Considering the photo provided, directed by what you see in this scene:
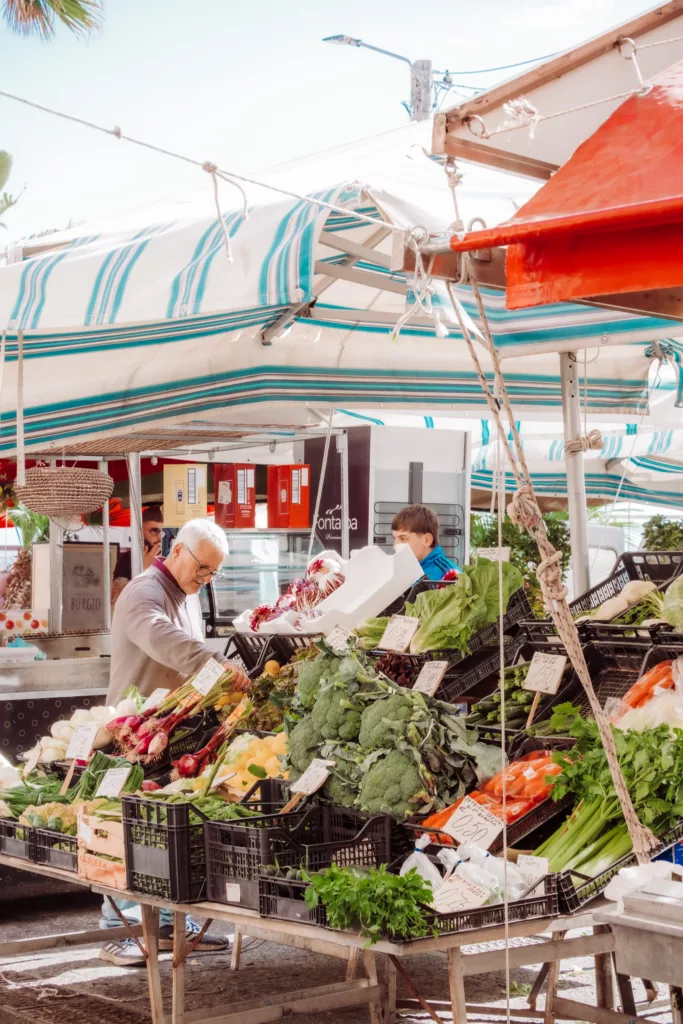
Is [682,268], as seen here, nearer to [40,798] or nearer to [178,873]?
[178,873]

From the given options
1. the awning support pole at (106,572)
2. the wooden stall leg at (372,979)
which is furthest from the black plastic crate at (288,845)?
the awning support pole at (106,572)

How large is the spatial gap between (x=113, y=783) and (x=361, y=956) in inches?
49.5

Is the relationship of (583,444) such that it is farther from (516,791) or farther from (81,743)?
(81,743)

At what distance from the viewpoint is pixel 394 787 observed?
312cm

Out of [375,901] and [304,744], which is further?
[304,744]

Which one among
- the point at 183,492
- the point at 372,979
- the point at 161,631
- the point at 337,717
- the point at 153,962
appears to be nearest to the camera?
the point at 337,717

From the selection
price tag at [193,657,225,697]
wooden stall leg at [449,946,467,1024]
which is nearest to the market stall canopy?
wooden stall leg at [449,946,467,1024]

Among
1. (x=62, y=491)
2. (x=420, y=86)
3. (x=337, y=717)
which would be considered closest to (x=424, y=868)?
(x=337, y=717)

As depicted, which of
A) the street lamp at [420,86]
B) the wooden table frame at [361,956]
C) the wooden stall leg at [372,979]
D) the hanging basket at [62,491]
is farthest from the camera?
the street lamp at [420,86]

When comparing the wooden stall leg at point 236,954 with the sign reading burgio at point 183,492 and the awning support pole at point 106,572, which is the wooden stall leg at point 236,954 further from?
the awning support pole at point 106,572

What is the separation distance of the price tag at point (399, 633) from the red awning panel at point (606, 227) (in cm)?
207

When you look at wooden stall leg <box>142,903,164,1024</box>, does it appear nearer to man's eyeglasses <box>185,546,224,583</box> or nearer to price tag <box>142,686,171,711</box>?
price tag <box>142,686,171,711</box>

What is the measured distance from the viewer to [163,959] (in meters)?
5.48

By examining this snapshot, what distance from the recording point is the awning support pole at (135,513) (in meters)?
7.78
